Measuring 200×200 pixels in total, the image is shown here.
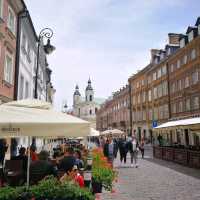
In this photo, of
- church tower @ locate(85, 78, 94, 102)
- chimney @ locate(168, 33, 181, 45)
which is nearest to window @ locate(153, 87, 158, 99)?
chimney @ locate(168, 33, 181, 45)

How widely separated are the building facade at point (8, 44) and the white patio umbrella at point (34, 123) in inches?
396

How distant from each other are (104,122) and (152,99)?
50.8 meters

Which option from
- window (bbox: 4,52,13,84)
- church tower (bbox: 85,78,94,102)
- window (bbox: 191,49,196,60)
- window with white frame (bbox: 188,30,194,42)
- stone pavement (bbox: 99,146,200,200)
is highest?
church tower (bbox: 85,78,94,102)

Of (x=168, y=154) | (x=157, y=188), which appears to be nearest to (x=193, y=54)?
(x=168, y=154)

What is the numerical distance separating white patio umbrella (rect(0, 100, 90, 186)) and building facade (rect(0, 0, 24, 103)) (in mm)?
10057

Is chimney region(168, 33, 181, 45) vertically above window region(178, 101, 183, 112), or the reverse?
chimney region(168, 33, 181, 45)

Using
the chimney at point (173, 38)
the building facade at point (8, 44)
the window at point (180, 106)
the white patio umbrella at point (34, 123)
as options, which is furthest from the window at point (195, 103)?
the white patio umbrella at point (34, 123)

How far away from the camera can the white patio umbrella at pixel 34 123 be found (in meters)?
4.85

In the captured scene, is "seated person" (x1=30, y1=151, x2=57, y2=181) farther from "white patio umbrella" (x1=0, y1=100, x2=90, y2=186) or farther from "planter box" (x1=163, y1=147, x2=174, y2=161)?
"planter box" (x1=163, y1=147, x2=174, y2=161)

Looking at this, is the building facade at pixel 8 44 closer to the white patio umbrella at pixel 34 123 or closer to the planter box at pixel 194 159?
the white patio umbrella at pixel 34 123

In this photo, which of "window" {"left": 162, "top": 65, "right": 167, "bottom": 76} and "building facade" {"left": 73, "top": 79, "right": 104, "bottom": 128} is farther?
"building facade" {"left": 73, "top": 79, "right": 104, "bottom": 128}

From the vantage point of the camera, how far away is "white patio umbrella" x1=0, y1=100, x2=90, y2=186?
15.9 feet

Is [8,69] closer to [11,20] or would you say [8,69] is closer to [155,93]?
[11,20]

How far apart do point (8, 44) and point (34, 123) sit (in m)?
12.0
